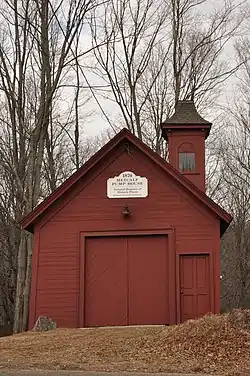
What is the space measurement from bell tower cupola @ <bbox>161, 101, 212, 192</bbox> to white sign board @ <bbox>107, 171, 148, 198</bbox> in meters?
3.46

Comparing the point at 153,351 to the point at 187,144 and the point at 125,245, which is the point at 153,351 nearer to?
the point at 125,245

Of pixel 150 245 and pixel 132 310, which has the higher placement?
pixel 150 245

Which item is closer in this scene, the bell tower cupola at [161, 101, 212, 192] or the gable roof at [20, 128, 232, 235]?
the gable roof at [20, 128, 232, 235]

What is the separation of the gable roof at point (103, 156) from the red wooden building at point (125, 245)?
28 millimetres

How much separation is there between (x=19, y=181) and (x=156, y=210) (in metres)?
8.98

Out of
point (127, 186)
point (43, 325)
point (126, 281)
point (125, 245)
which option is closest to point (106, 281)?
point (126, 281)

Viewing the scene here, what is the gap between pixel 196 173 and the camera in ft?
66.0

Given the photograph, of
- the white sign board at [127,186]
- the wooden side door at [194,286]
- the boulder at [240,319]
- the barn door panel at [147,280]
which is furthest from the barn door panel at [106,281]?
the boulder at [240,319]

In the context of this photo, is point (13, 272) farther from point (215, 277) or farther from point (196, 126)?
point (215, 277)

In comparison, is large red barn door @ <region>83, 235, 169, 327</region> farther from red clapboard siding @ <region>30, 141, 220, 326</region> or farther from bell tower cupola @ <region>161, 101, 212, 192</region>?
bell tower cupola @ <region>161, 101, 212, 192</region>

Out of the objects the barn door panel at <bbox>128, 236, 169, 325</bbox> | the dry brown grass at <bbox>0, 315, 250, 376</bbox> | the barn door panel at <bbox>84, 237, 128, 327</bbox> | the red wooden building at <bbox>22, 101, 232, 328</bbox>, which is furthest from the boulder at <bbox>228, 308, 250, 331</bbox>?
the barn door panel at <bbox>84, 237, 128, 327</bbox>

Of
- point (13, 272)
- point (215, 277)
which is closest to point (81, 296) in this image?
point (215, 277)

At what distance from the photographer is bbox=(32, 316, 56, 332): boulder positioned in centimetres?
1474

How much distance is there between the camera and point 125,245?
16.7 m
